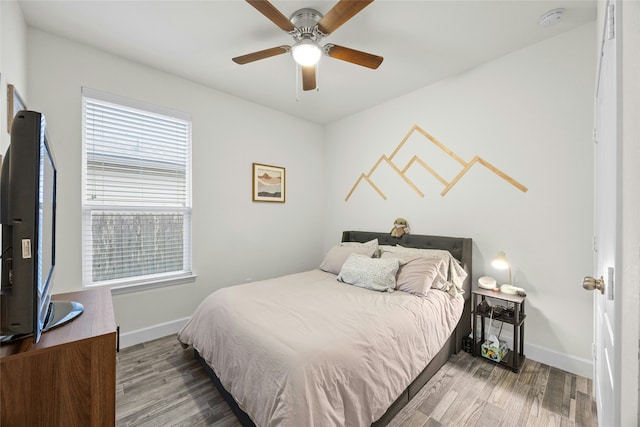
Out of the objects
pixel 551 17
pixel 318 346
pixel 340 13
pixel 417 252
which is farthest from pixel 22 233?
pixel 551 17

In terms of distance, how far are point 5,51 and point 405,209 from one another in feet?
11.4

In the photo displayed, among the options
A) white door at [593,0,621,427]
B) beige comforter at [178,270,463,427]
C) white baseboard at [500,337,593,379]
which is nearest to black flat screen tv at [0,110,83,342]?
beige comforter at [178,270,463,427]

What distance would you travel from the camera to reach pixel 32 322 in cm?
81

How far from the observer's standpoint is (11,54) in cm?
163

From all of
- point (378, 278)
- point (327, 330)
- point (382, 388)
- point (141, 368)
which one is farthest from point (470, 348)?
point (141, 368)

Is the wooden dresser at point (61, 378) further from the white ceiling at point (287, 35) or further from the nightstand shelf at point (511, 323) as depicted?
the nightstand shelf at point (511, 323)

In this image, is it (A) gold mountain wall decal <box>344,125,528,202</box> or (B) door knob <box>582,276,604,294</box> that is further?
(A) gold mountain wall decal <box>344,125,528,202</box>

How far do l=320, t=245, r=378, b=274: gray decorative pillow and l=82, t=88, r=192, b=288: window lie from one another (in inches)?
61.8

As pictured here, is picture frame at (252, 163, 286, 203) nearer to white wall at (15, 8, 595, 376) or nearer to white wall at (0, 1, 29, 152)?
white wall at (15, 8, 595, 376)

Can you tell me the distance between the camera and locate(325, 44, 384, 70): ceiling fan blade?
1.93 metres

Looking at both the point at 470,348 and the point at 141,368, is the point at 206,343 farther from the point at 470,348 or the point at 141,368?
the point at 470,348

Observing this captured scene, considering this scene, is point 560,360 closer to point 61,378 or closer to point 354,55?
point 354,55

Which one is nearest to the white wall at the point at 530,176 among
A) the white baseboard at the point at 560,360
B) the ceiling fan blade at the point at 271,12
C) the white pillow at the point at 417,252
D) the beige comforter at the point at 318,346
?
the white baseboard at the point at 560,360

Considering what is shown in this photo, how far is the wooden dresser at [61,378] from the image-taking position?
0.77 metres
